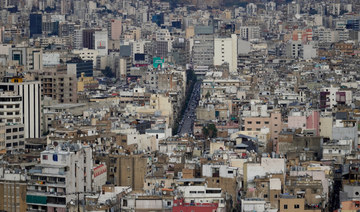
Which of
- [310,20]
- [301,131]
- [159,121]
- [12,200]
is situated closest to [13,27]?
[310,20]

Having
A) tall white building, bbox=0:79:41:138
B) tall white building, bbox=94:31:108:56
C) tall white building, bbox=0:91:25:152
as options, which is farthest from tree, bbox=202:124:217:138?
tall white building, bbox=94:31:108:56

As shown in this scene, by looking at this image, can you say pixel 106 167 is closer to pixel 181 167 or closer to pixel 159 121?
pixel 181 167

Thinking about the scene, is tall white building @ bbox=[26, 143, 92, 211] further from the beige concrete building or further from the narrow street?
the narrow street

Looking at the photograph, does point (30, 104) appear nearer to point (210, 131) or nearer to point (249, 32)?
point (210, 131)

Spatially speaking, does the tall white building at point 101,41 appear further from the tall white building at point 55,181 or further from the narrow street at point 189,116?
the tall white building at point 55,181

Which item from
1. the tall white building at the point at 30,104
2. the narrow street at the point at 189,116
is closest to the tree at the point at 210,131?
the narrow street at the point at 189,116
